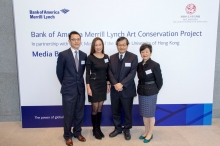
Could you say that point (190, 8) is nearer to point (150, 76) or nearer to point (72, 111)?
point (150, 76)

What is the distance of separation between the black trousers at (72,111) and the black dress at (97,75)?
20cm

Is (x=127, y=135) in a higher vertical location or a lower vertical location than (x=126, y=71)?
lower

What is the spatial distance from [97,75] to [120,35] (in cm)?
92

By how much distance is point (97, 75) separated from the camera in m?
2.84

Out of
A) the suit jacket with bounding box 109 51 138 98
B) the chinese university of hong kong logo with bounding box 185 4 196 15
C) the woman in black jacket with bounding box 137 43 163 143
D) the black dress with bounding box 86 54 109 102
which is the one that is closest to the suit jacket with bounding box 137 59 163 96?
the woman in black jacket with bounding box 137 43 163 143

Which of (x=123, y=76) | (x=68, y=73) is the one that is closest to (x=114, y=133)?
(x=123, y=76)

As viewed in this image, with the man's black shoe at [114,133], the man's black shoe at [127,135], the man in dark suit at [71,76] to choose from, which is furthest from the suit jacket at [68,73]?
the man's black shoe at [127,135]

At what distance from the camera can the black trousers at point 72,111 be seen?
2.78 m

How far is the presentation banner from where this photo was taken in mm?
3256

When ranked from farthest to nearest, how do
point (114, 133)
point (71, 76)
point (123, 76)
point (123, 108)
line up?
point (114, 133)
point (123, 108)
point (123, 76)
point (71, 76)

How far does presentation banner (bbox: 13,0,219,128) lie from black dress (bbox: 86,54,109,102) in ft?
1.97

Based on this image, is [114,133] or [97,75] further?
[114,133]

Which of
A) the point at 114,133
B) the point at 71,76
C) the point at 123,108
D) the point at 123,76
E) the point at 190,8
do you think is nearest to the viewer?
the point at 71,76

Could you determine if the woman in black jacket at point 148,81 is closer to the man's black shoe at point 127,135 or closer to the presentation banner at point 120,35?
the man's black shoe at point 127,135
